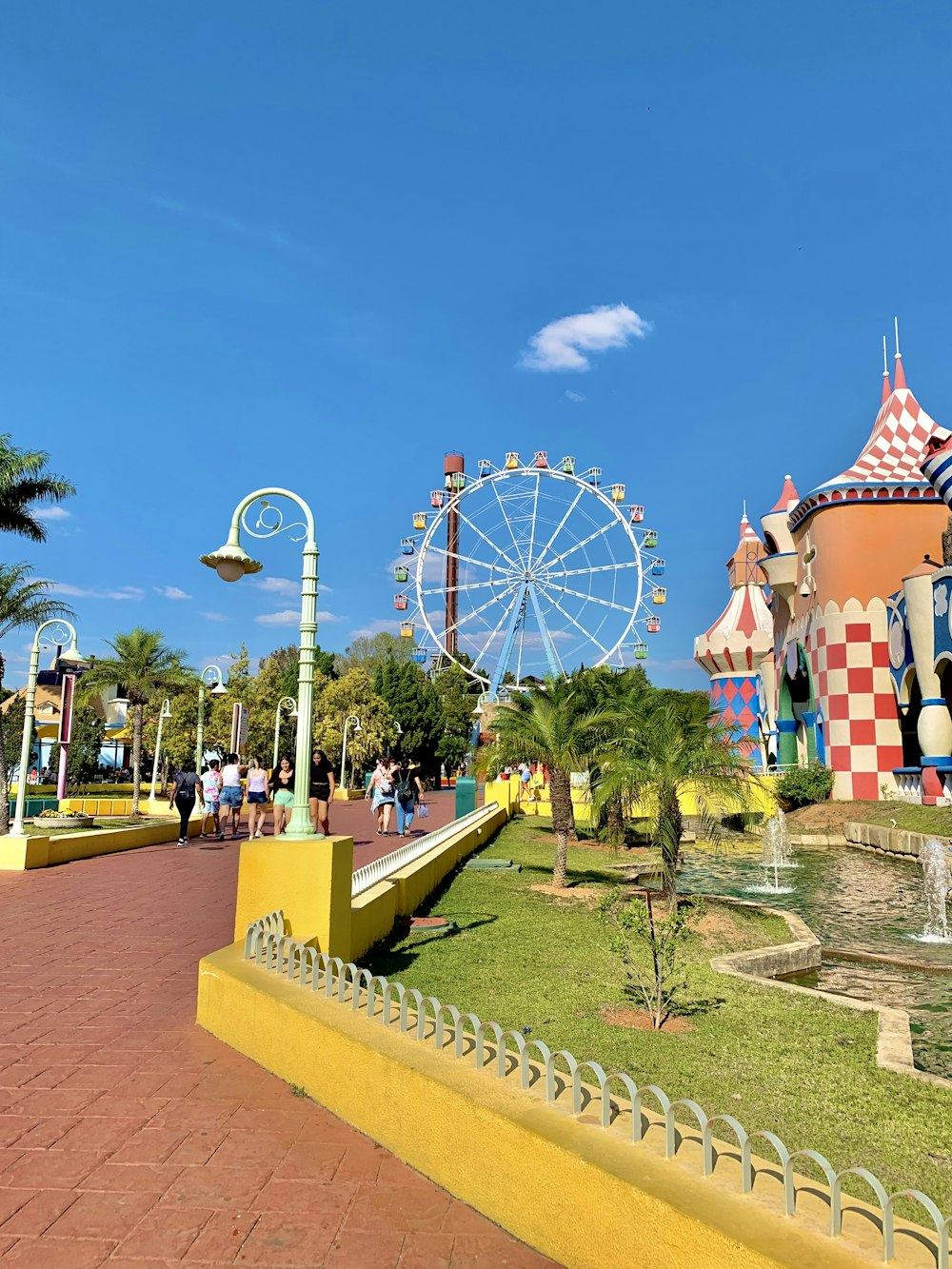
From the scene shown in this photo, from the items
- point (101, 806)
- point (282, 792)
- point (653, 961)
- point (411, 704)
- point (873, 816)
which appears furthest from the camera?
point (411, 704)

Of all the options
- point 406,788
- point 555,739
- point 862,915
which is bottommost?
point 862,915

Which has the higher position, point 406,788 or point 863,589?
point 863,589

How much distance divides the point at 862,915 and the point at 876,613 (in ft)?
54.1

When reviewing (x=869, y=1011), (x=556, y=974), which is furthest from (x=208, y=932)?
(x=869, y=1011)

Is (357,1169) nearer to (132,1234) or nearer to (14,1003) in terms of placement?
(132,1234)

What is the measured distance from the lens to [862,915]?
13273mm

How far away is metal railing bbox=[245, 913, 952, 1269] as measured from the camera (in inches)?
96.6

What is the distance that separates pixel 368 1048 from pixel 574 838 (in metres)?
18.9

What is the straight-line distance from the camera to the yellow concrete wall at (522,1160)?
2.53 meters

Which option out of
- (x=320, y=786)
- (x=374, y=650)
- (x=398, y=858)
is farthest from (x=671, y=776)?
(x=374, y=650)

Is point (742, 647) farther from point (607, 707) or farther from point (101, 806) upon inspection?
point (101, 806)

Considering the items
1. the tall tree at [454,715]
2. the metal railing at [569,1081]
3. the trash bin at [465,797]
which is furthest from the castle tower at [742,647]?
A: the metal railing at [569,1081]

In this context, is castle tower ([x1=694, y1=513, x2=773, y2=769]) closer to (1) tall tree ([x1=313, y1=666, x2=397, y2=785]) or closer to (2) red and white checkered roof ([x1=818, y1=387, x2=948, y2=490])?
(2) red and white checkered roof ([x1=818, y1=387, x2=948, y2=490])

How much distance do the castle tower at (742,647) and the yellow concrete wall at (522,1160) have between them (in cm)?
3570
